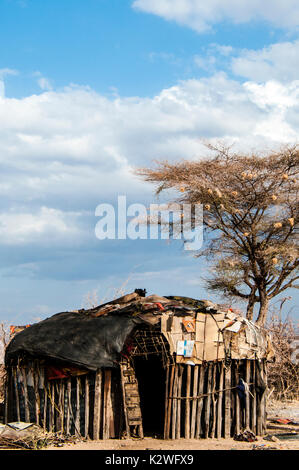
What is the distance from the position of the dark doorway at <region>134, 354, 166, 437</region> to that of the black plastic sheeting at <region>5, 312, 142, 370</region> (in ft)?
6.95

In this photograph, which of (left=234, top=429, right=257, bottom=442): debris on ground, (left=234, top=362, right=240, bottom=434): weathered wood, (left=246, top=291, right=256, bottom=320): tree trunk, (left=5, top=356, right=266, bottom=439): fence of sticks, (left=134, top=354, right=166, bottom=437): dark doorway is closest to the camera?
(left=5, top=356, right=266, bottom=439): fence of sticks

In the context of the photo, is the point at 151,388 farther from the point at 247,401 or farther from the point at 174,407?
the point at 247,401

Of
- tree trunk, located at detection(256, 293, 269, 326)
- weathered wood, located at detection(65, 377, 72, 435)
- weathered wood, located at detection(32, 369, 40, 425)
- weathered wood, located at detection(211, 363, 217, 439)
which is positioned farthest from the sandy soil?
tree trunk, located at detection(256, 293, 269, 326)

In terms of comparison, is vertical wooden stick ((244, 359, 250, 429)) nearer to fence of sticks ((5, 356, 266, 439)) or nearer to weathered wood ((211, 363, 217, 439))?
fence of sticks ((5, 356, 266, 439))

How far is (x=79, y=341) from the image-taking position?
10812 millimetres

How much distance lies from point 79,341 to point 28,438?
6.27ft

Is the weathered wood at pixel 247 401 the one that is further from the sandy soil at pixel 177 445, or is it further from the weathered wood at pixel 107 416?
the weathered wood at pixel 107 416

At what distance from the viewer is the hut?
10578mm

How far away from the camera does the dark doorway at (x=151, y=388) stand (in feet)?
42.3

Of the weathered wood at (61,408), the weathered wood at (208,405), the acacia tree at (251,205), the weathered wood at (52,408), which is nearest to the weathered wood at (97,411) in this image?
the weathered wood at (61,408)

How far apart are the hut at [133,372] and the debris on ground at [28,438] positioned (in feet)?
0.77
